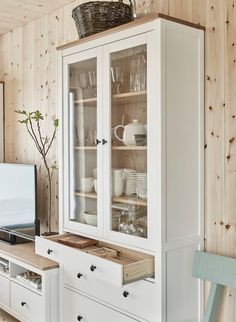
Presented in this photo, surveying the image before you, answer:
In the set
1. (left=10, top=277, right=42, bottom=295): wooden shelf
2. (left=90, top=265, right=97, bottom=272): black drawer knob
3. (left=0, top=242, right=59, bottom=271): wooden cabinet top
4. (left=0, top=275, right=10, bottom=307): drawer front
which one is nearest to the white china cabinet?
(left=90, top=265, right=97, bottom=272): black drawer knob

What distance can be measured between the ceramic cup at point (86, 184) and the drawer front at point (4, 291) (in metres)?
1.10

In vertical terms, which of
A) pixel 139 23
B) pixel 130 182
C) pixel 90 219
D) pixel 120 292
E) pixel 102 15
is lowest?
pixel 120 292

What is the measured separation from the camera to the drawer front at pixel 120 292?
2076 millimetres

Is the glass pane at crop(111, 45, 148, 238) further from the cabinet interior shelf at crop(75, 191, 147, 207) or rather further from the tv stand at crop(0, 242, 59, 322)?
the tv stand at crop(0, 242, 59, 322)

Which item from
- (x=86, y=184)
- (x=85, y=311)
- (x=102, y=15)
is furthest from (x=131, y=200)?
(x=102, y=15)

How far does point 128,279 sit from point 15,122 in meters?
2.36

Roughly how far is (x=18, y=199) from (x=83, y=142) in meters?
1.15

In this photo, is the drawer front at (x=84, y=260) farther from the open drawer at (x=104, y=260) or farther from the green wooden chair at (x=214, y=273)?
the green wooden chair at (x=214, y=273)

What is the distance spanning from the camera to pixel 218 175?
7.08 ft

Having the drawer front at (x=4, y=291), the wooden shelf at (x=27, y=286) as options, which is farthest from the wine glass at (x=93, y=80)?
the drawer front at (x=4, y=291)

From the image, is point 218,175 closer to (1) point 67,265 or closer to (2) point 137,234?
(2) point 137,234

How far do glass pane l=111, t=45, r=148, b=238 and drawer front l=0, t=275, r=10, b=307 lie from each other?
49.7 inches

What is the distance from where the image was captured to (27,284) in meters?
2.84

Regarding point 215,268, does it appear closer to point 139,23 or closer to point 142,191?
point 142,191
